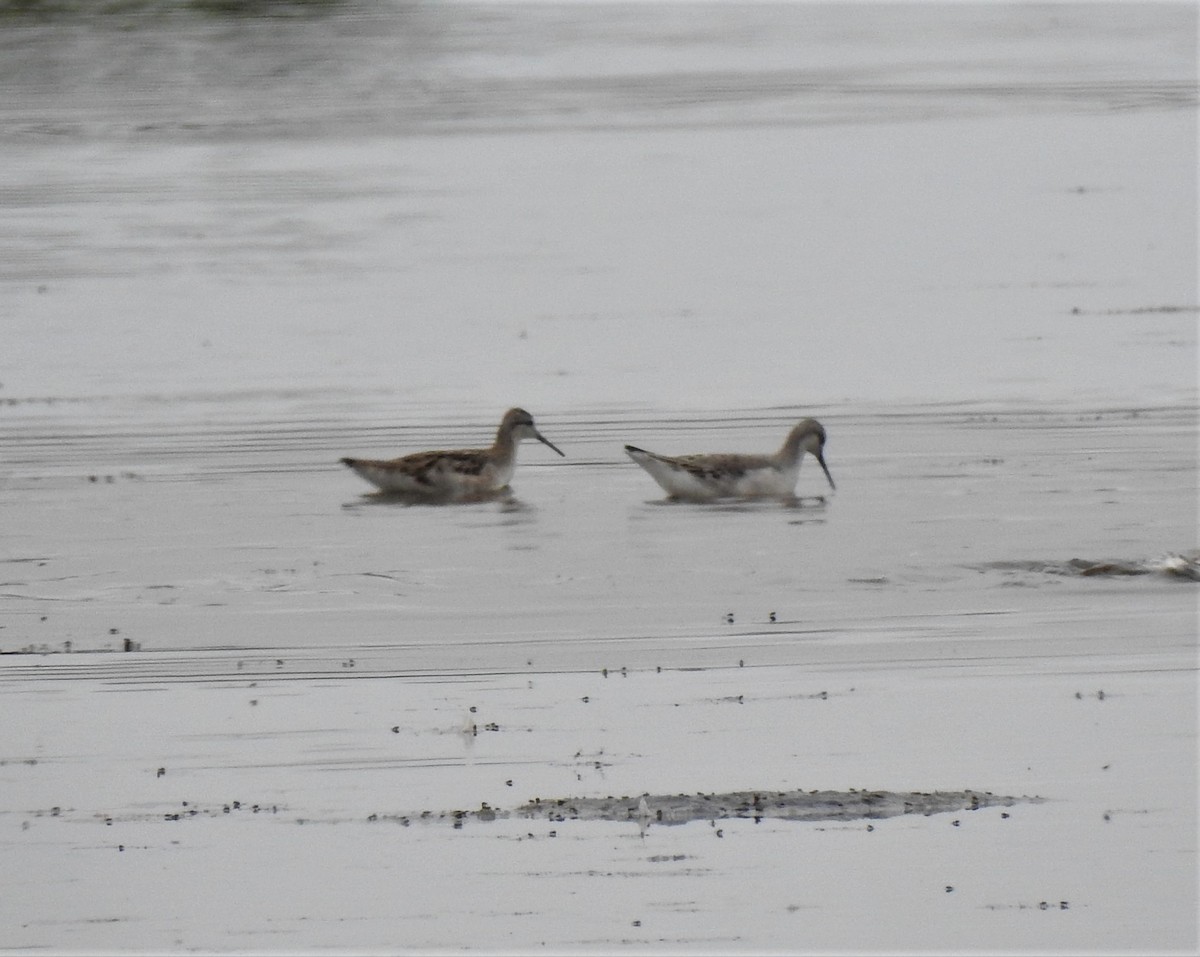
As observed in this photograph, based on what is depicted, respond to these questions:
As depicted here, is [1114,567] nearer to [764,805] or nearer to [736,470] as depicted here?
[736,470]

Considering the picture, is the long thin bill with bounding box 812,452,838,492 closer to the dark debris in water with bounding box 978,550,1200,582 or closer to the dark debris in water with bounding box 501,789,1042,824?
the dark debris in water with bounding box 978,550,1200,582

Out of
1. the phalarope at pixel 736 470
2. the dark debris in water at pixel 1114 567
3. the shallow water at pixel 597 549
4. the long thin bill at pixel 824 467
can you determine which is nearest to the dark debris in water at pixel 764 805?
the shallow water at pixel 597 549

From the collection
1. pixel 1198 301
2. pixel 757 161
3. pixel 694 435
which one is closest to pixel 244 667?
pixel 694 435

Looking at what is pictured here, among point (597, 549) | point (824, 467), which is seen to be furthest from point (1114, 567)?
point (824, 467)

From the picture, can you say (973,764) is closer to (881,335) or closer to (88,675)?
(88,675)

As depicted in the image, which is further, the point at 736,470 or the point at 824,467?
the point at 824,467

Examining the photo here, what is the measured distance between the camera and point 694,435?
18000 mm

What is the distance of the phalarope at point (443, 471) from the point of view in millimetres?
15984

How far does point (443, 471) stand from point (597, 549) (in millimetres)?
2179

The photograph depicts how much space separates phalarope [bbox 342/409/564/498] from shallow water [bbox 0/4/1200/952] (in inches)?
9.1

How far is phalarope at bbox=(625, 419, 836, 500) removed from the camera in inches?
616

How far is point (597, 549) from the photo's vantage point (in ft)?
46.4

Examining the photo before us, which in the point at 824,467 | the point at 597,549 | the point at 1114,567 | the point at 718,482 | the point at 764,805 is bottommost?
the point at 764,805

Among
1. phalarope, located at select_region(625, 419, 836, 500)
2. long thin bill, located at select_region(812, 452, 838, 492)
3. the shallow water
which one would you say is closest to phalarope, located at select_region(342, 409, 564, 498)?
the shallow water
